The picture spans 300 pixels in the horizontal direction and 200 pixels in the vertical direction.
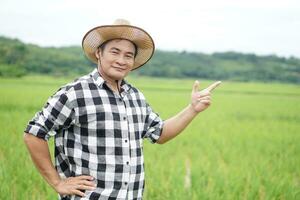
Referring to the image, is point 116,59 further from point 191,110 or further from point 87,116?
Answer: point 191,110

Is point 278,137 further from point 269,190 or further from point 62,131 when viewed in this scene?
point 62,131

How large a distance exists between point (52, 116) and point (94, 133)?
0.18 meters

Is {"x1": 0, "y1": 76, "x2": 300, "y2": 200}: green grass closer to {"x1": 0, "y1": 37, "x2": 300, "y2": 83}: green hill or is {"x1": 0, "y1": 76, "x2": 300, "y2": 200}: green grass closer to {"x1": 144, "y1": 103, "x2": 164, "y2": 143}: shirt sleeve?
{"x1": 144, "y1": 103, "x2": 164, "y2": 143}: shirt sleeve

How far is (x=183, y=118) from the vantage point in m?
2.07

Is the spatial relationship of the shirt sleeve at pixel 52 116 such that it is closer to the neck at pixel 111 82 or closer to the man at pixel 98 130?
the man at pixel 98 130

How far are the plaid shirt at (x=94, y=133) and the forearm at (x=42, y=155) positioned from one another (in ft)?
0.10

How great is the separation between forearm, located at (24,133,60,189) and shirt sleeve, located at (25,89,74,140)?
1.0 inches

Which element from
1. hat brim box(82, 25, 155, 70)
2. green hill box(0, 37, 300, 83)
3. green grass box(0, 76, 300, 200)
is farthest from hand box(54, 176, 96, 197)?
green hill box(0, 37, 300, 83)

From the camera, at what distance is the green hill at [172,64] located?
33.3 meters

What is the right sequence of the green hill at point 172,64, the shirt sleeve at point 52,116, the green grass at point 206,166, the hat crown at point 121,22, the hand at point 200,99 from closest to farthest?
the shirt sleeve at point 52,116
the hat crown at point 121,22
the hand at point 200,99
the green grass at point 206,166
the green hill at point 172,64

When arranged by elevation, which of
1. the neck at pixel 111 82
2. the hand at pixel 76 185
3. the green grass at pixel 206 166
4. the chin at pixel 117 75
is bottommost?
the green grass at pixel 206 166

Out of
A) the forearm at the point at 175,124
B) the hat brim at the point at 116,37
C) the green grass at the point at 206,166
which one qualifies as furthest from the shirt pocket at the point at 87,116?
the green grass at the point at 206,166

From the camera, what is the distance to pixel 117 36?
1817 millimetres

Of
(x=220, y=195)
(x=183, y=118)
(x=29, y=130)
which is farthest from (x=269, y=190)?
(x=29, y=130)
